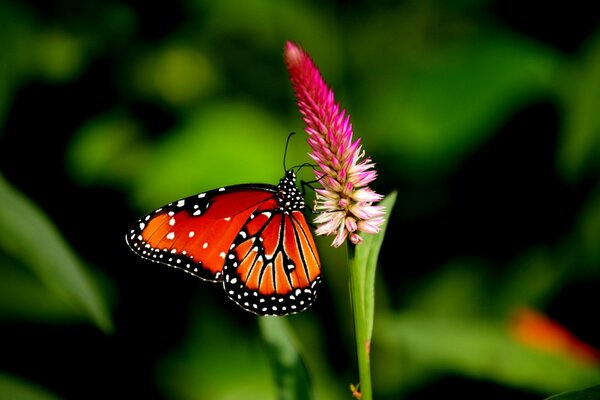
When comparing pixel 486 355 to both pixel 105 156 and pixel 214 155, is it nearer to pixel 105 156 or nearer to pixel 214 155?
pixel 214 155

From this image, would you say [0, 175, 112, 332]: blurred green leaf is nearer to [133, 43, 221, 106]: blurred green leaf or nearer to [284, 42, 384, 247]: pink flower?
[284, 42, 384, 247]: pink flower

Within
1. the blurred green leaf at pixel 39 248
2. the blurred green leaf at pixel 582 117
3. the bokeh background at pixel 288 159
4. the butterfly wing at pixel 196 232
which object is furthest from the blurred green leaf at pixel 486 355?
the blurred green leaf at pixel 39 248

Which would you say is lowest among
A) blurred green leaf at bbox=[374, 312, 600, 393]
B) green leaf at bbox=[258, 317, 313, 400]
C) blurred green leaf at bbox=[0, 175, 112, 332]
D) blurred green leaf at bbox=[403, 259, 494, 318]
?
blurred green leaf at bbox=[403, 259, 494, 318]

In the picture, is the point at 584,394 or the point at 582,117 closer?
the point at 584,394

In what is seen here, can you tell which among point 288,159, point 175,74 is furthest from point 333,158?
point 175,74

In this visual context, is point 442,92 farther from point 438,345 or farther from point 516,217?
point 438,345

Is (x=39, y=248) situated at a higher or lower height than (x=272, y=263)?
higher

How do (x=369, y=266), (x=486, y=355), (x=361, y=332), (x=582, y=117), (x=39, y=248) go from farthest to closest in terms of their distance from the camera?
(x=582, y=117) → (x=486, y=355) → (x=39, y=248) → (x=369, y=266) → (x=361, y=332)

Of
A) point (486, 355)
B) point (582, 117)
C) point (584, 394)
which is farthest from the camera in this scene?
point (582, 117)

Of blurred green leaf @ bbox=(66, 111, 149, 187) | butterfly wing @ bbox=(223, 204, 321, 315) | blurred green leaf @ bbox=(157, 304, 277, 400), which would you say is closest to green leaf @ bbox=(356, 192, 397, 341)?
butterfly wing @ bbox=(223, 204, 321, 315)
